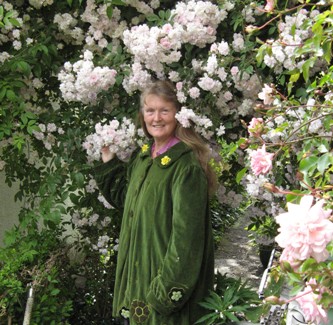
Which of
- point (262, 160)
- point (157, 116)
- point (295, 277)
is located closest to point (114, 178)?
point (157, 116)

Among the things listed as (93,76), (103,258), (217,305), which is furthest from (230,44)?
(103,258)

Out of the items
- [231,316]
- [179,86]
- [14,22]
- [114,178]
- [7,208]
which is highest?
[14,22]

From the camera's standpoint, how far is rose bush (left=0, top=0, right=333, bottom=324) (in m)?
2.70

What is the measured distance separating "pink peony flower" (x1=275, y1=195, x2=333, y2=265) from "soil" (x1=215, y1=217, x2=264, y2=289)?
4.90m

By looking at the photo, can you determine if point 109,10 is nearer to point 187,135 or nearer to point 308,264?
point 187,135

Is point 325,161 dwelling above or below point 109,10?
below

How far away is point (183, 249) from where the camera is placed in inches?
98.3

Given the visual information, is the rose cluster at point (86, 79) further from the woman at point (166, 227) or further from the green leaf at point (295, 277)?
the green leaf at point (295, 277)

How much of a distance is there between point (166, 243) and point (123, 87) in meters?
0.83

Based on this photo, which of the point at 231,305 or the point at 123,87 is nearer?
the point at 231,305

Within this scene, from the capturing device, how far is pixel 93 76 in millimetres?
2875

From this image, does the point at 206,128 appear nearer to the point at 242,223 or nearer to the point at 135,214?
the point at 135,214

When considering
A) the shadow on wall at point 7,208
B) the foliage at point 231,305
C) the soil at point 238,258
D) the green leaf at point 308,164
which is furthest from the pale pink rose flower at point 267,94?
the soil at point 238,258

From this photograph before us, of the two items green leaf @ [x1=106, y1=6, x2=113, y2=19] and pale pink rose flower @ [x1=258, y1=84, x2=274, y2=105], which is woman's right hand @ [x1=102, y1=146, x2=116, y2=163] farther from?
pale pink rose flower @ [x1=258, y1=84, x2=274, y2=105]
